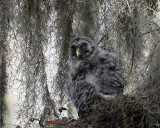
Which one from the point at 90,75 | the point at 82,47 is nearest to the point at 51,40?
the point at 82,47

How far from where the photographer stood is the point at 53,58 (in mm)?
1980

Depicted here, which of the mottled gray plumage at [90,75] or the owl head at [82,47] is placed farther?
the owl head at [82,47]

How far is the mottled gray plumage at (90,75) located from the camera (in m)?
1.62

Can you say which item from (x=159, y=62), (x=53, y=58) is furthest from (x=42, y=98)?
(x=159, y=62)

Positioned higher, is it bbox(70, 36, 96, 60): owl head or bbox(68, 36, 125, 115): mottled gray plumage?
bbox(70, 36, 96, 60): owl head

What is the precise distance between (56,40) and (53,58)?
0.37ft

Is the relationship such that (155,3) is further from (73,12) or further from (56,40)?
(56,40)

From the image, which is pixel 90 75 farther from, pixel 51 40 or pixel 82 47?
pixel 51 40

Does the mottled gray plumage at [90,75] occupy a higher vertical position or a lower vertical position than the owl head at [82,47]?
lower

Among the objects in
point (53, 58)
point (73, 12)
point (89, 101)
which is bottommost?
point (89, 101)

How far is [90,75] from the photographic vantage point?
1.68 m

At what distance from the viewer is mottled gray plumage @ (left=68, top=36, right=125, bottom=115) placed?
162 cm

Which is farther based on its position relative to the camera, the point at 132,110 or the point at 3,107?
the point at 3,107

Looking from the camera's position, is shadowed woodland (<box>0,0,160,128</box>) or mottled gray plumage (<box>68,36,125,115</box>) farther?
shadowed woodland (<box>0,0,160,128</box>)
